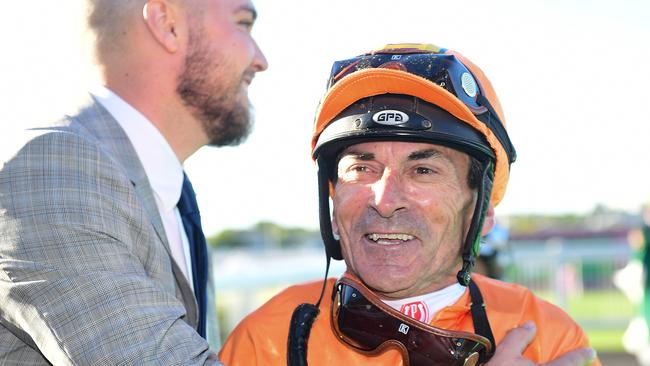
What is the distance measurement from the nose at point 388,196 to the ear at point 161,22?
127 centimetres

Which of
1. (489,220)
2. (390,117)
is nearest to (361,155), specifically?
(390,117)

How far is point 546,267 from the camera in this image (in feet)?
33.1

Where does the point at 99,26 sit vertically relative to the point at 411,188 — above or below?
above

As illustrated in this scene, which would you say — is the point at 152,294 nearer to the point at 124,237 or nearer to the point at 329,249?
the point at 124,237

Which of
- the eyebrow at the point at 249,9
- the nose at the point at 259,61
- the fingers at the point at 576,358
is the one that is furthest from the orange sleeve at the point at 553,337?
the eyebrow at the point at 249,9

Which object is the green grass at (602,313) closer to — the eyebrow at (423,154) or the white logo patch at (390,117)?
the eyebrow at (423,154)

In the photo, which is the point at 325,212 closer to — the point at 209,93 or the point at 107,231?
the point at 107,231

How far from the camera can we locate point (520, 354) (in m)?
2.21

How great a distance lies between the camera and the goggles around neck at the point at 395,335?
222 centimetres

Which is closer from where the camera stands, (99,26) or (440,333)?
(440,333)

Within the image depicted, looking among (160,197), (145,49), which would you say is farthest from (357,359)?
(145,49)

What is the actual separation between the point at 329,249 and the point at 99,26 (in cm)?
139

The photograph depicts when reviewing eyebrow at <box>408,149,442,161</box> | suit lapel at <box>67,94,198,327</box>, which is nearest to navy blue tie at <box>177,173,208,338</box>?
suit lapel at <box>67,94,198,327</box>

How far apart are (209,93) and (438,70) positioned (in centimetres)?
124
